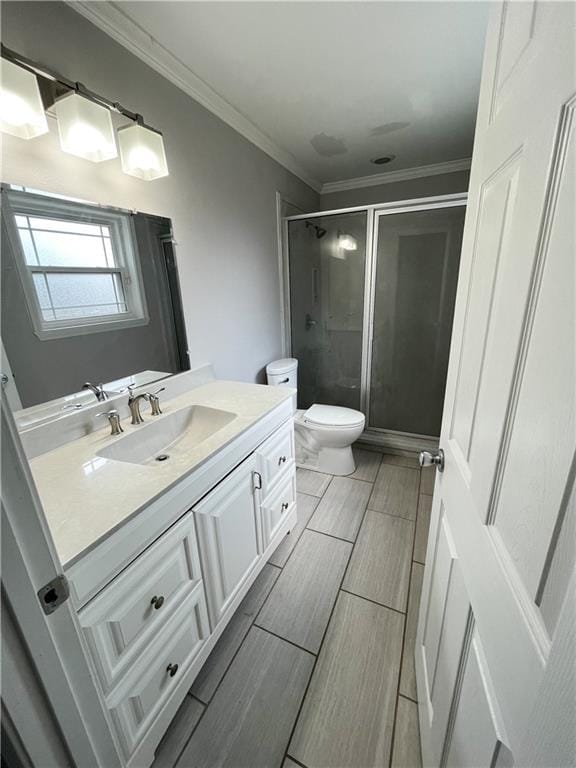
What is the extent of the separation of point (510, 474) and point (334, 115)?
2.25 metres

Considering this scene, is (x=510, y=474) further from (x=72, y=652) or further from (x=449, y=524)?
(x=72, y=652)

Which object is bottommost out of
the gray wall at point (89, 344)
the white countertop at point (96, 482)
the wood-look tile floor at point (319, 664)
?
the wood-look tile floor at point (319, 664)

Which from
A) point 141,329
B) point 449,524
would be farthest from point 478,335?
point 141,329

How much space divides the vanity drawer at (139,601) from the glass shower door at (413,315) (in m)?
2.16

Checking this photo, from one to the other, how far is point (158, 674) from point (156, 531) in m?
0.44

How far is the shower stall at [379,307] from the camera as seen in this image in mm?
2389

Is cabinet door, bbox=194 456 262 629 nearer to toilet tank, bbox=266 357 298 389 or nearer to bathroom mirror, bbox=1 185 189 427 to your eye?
bathroom mirror, bbox=1 185 189 427

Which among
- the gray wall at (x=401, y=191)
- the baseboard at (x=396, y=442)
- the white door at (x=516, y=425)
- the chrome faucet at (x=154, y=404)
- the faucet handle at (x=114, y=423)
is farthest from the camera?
the gray wall at (x=401, y=191)

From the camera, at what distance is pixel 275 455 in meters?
1.48

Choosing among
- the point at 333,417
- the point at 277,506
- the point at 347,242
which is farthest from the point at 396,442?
the point at 347,242

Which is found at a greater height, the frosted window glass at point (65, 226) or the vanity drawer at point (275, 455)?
the frosted window glass at point (65, 226)

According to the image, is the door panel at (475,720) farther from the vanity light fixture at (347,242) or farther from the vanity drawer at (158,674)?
the vanity light fixture at (347,242)

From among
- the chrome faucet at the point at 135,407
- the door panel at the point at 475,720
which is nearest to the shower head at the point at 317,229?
the chrome faucet at the point at 135,407

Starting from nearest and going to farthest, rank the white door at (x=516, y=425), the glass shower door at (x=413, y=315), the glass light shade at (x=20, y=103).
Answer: the white door at (x=516, y=425), the glass light shade at (x=20, y=103), the glass shower door at (x=413, y=315)
